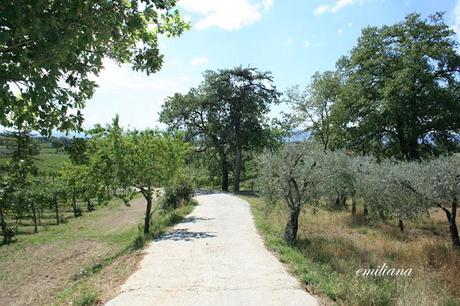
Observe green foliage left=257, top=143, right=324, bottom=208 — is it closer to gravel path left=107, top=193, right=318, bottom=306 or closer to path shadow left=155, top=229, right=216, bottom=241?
gravel path left=107, top=193, right=318, bottom=306

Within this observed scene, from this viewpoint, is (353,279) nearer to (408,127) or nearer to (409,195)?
(409,195)

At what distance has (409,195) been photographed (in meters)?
19.2

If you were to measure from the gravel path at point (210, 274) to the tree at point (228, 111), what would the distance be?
2323cm

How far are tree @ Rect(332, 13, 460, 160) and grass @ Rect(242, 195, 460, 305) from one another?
7.88 metres

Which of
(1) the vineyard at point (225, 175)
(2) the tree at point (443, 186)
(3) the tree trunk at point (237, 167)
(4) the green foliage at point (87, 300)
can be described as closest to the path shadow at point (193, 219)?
(1) the vineyard at point (225, 175)

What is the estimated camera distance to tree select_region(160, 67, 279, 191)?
39.1 meters

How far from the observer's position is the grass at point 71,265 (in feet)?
33.6

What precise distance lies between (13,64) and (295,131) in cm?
3525

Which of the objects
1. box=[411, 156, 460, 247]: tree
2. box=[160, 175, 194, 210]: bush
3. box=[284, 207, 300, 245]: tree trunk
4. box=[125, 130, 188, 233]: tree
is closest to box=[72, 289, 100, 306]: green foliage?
box=[284, 207, 300, 245]: tree trunk

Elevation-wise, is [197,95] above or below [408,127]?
above

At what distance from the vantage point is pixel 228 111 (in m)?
40.0

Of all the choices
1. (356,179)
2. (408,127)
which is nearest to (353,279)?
(356,179)

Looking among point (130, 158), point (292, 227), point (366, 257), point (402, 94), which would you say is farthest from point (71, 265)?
point (402, 94)

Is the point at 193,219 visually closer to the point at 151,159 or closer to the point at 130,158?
the point at 151,159
